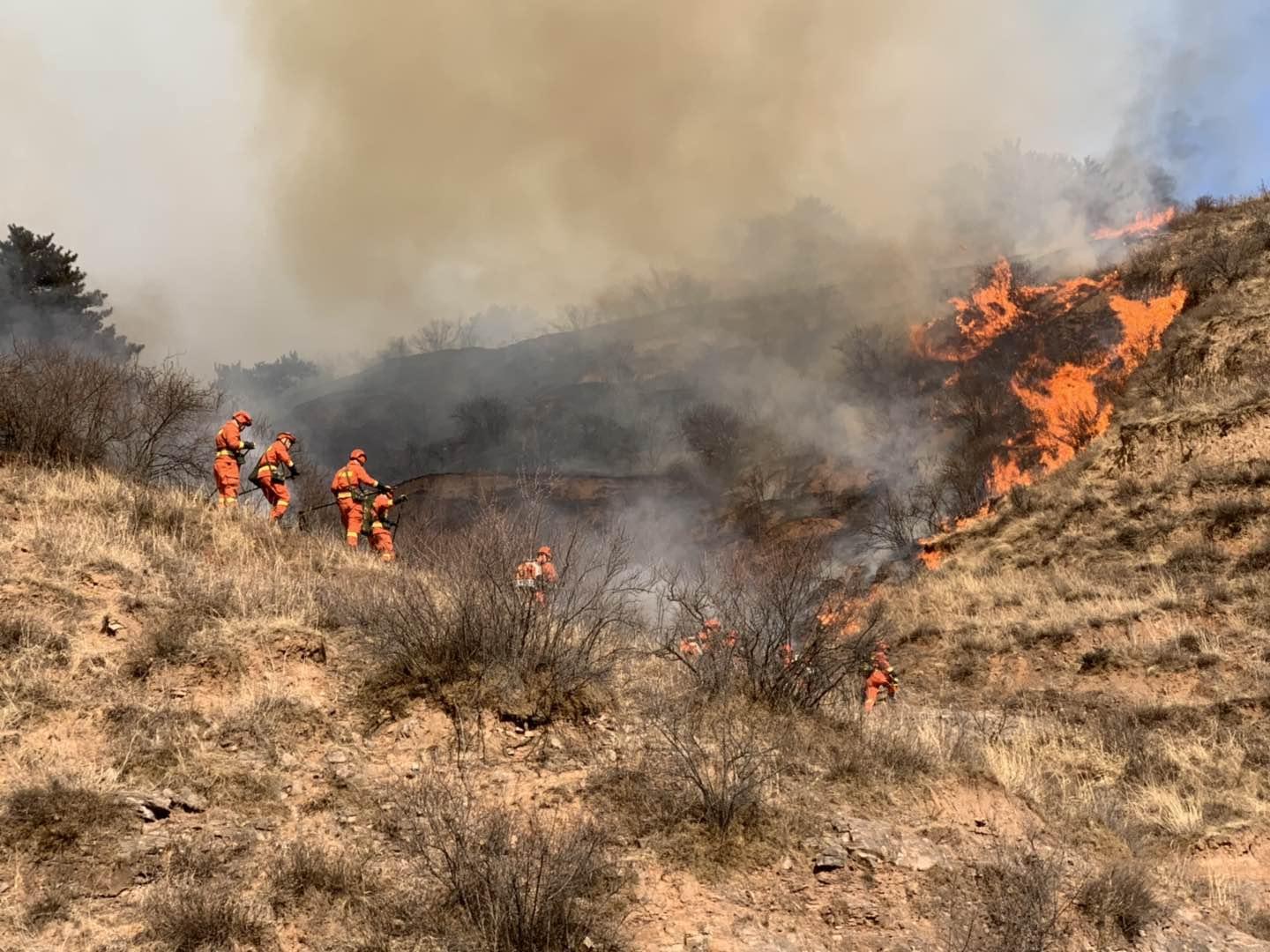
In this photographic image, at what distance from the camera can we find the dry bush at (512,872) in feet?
11.0

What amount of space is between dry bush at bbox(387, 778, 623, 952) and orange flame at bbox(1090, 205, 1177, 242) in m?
35.8

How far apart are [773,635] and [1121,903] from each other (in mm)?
3380

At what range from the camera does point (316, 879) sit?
3684 millimetres

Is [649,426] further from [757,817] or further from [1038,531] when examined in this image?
[757,817]

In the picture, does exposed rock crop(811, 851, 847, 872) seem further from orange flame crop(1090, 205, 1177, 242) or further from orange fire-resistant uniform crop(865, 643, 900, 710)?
orange flame crop(1090, 205, 1177, 242)

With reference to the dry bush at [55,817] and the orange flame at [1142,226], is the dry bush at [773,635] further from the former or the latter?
the orange flame at [1142,226]

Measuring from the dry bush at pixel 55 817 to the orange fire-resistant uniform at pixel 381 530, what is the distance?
7653mm

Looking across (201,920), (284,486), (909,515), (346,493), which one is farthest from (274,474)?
(909,515)

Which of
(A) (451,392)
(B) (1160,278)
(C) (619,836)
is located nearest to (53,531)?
(C) (619,836)

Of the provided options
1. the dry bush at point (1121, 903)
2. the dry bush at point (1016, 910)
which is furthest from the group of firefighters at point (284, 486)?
the dry bush at point (1121, 903)

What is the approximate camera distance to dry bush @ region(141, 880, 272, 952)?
3.23 meters

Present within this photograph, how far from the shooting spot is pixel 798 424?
45.2 m

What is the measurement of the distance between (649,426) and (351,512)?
42.6 metres

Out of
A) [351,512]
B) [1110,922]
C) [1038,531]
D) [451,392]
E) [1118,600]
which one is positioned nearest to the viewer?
[1110,922]
